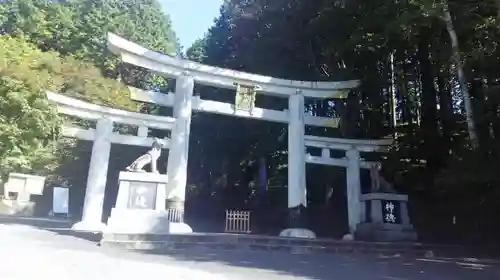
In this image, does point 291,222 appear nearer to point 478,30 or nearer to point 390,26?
point 390,26

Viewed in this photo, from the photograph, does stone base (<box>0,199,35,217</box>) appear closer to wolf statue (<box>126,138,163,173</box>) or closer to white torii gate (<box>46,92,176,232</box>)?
white torii gate (<box>46,92,176,232</box>)

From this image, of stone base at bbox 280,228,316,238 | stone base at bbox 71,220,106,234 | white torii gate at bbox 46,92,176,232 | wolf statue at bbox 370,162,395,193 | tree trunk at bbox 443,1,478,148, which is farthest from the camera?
wolf statue at bbox 370,162,395,193

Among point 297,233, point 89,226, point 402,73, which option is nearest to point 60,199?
point 89,226

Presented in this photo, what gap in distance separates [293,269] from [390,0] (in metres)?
8.84

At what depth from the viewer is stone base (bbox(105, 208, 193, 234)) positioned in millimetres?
9297

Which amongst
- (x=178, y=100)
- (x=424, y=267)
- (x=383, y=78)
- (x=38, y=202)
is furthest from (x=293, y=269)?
(x=38, y=202)

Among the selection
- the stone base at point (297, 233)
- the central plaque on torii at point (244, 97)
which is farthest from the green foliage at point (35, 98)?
the stone base at point (297, 233)

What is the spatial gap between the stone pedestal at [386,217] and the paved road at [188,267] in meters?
3.72

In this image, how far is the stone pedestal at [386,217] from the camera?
39.4 ft

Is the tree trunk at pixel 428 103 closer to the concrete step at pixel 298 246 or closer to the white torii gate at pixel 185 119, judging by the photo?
the white torii gate at pixel 185 119

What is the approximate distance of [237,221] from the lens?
15211 mm

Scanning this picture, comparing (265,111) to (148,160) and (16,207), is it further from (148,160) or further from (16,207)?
(16,207)

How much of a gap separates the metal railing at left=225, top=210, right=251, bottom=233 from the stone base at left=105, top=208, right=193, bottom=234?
5029 millimetres

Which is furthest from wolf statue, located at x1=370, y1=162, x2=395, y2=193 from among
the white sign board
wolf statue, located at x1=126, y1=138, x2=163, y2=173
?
the white sign board
